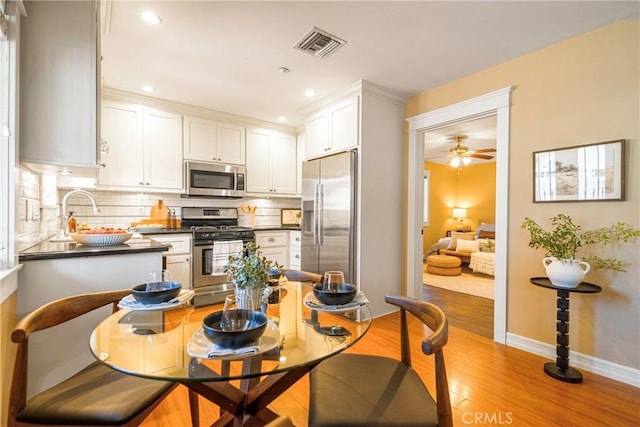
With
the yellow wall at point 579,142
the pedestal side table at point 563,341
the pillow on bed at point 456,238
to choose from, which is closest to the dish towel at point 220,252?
the yellow wall at point 579,142

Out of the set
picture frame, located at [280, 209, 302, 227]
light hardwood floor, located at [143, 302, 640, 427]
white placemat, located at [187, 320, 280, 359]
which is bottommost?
light hardwood floor, located at [143, 302, 640, 427]

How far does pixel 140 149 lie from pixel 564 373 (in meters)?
4.54

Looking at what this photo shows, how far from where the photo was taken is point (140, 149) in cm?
351

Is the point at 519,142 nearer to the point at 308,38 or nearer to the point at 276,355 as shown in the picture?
the point at 308,38

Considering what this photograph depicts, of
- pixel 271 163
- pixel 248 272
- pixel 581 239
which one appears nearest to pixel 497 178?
pixel 581 239

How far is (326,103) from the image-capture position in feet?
11.8

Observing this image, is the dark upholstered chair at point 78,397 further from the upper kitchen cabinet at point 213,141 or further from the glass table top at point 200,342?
the upper kitchen cabinet at point 213,141

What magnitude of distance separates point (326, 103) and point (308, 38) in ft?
4.20

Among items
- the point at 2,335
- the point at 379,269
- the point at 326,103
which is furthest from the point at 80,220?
the point at 379,269

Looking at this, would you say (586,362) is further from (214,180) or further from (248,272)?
(214,180)

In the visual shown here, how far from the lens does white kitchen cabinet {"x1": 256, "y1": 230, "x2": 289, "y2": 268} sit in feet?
13.4

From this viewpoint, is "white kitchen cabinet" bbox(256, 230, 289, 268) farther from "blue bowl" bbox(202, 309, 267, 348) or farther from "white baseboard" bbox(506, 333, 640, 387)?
"blue bowl" bbox(202, 309, 267, 348)

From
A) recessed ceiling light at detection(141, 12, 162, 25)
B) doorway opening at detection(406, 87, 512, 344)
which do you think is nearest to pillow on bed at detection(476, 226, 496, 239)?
doorway opening at detection(406, 87, 512, 344)

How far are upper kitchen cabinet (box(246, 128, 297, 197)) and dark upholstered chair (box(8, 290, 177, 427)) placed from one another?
3301 mm
